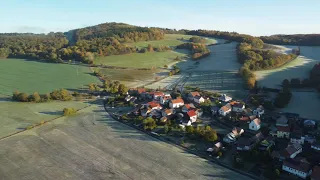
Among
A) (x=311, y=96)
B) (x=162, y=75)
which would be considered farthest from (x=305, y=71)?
(x=162, y=75)

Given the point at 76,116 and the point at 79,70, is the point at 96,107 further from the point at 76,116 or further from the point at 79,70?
the point at 79,70

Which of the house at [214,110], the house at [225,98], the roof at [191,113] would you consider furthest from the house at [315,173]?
the house at [225,98]

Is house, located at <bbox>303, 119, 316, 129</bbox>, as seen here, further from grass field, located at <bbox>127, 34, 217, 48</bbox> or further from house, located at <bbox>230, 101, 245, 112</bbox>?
grass field, located at <bbox>127, 34, 217, 48</bbox>

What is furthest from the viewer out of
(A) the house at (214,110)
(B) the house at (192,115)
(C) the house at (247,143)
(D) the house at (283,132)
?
(A) the house at (214,110)

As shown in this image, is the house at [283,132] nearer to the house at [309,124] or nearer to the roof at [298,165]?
the house at [309,124]

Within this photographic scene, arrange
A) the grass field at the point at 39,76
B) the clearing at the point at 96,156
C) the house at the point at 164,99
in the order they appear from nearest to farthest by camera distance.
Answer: the clearing at the point at 96,156, the house at the point at 164,99, the grass field at the point at 39,76

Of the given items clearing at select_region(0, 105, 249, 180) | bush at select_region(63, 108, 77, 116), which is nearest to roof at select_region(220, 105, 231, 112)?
clearing at select_region(0, 105, 249, 180)

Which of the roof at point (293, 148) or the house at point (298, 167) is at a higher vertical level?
the roof at point (293, 148)
